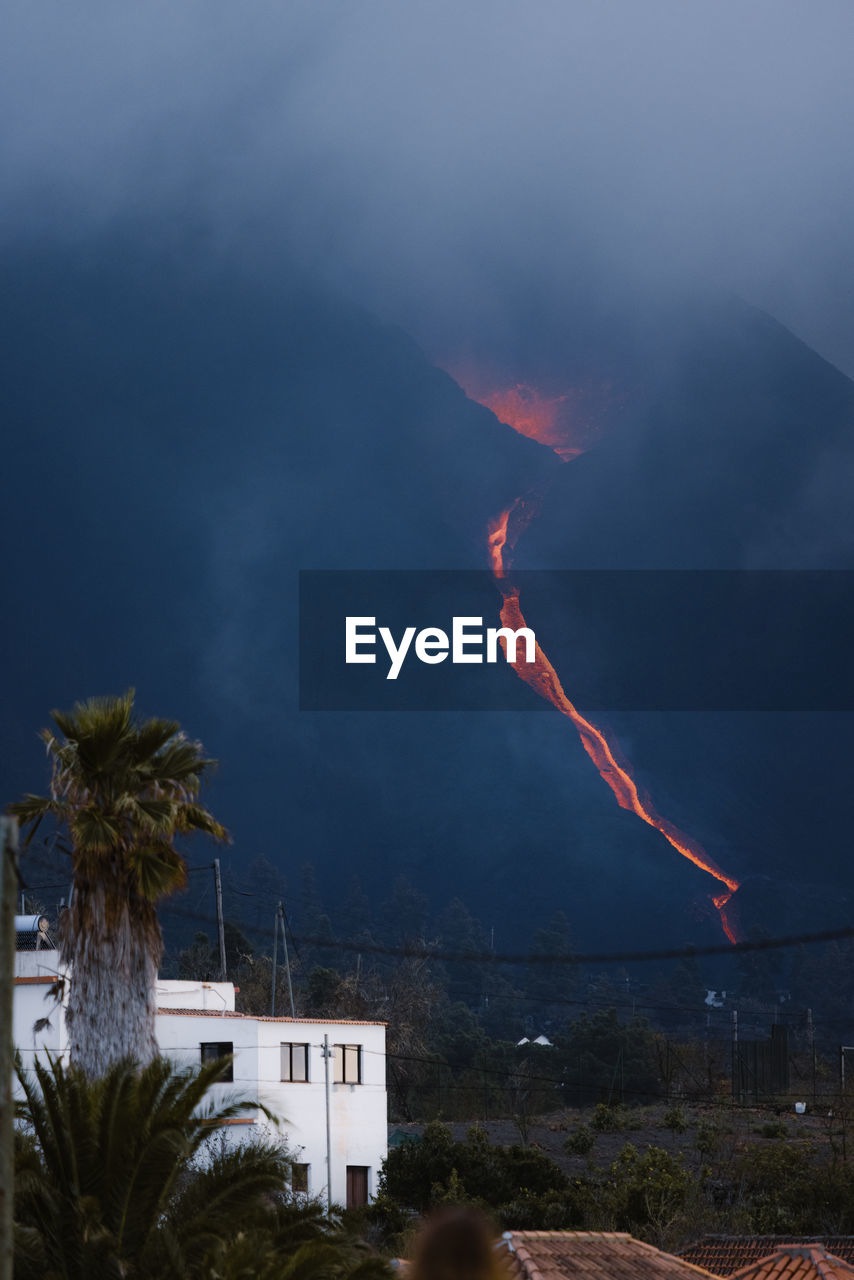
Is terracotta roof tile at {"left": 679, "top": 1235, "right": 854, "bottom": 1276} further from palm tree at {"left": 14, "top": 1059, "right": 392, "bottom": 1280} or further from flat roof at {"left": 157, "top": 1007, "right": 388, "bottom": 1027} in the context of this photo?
palm tree at {"left": 14, "top": 1059, "right": 392, "bottom": 1280}

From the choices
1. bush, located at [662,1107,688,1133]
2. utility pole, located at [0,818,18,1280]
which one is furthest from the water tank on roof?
utility pole, located at [0,818,18,1280]

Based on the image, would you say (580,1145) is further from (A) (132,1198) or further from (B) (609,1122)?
(A) (132,1198)

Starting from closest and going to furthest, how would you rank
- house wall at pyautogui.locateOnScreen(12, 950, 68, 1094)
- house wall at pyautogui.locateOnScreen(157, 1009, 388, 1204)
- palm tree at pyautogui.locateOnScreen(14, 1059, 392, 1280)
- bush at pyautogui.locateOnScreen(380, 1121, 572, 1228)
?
palm tree at pyautogui.locateOnScreen(14, 1059, 392, 1280) < house wall at pyautogui.locateOnScreen(12, 950, 68, 1094) < house wall at pyautogui.locateOnScreen(157, 1009, 388, 1204) < bush at pyautogui.locateOnScreen(380, 1121, 572, 1228)

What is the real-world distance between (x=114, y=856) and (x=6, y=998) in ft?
50.5

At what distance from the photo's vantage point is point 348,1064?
178 ft

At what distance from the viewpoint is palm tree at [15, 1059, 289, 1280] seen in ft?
50.2

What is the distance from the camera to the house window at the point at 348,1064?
53.7 meters

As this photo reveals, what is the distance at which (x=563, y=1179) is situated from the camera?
177ft

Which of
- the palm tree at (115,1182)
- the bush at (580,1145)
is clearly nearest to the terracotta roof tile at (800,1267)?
the palm tree at (115,1182)

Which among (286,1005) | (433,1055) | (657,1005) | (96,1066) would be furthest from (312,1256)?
(657,1005)

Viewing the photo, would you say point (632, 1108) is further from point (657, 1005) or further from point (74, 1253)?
point (657, 1005)

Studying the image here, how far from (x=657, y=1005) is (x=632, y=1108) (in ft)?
342

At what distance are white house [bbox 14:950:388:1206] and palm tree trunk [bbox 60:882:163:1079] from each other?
2547 cm

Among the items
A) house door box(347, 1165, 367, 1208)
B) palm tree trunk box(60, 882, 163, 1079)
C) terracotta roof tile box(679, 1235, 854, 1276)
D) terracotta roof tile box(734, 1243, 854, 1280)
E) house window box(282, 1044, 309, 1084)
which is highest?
palm tree trunk box(60, 882, 163, 1079)
